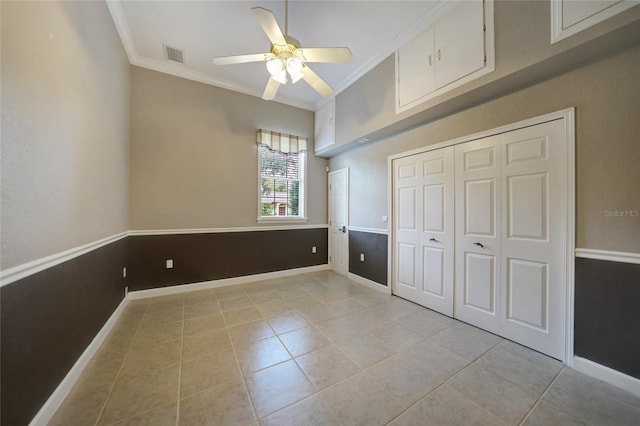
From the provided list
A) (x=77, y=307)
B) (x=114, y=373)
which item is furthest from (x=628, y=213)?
(x=77, y=307)

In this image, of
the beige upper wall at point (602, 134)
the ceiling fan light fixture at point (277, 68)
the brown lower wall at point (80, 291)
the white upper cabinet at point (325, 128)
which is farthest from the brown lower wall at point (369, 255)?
the ceiling fan light fixture at point (277, 68)

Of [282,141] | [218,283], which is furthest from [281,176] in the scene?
[218,283]

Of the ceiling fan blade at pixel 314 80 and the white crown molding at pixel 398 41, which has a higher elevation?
the white crown molding at pixel 398 41

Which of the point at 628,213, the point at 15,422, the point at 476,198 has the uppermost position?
the point at 476,198

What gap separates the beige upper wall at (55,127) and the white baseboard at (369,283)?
3436 millimetres

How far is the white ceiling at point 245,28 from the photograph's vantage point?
7.66 feet

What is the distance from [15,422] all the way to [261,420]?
1.17m

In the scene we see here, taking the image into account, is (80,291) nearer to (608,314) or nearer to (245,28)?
(245,28)

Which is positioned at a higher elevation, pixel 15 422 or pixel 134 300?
pixel 15 422

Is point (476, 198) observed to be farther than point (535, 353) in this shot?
Yes

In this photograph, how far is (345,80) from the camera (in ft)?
11.9

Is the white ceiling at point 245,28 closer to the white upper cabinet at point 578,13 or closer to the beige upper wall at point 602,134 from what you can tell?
the white upper cabinet at point 578,13

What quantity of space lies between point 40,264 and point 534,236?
3.58 meters

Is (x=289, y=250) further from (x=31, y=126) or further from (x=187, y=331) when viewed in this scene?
(x=31, y=126)
